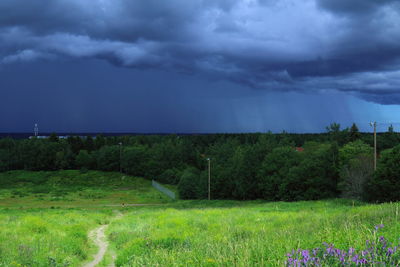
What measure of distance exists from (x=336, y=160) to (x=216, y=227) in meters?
59.0

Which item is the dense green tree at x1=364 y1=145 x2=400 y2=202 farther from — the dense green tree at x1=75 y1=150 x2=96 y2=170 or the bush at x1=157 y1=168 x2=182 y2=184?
the dense green tree at x1=75 y1=150 x2=96 y2=170

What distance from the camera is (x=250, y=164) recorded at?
75.4 m

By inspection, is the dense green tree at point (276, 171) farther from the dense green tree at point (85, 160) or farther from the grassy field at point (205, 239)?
the dense green tree at point (85, 160)

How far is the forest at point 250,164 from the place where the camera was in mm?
54709

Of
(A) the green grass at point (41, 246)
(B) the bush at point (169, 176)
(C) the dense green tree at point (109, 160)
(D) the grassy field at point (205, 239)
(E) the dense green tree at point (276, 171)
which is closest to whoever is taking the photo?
(D) the grassy field at point (205, 239)

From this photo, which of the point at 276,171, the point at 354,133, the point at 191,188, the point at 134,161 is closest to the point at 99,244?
the point at 191,188

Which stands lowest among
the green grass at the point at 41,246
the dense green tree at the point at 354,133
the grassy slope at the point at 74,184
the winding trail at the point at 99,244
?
the grassy slope at the point at 74,184

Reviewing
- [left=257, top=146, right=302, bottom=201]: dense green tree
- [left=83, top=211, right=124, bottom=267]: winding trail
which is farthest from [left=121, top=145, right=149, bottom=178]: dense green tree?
[left=83, top=211, right=124, bottom=267]: winding trail

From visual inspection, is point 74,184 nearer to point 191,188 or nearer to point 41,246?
point 191,188

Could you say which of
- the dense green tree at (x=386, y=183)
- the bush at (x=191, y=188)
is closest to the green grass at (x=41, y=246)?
the dense green tree at (x=386, y=183)

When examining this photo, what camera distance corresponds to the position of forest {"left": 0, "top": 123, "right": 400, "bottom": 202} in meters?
54.7

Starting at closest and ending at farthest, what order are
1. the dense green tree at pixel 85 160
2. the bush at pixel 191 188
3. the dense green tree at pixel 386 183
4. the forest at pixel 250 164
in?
the dense green tree at pixel 386 183
the forest at pixel 250 164
the bush at pixel 191 188
the dense green tree at pixel 85 160

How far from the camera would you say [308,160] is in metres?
67.2

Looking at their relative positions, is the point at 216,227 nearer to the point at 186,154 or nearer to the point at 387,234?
the point at 387,234
